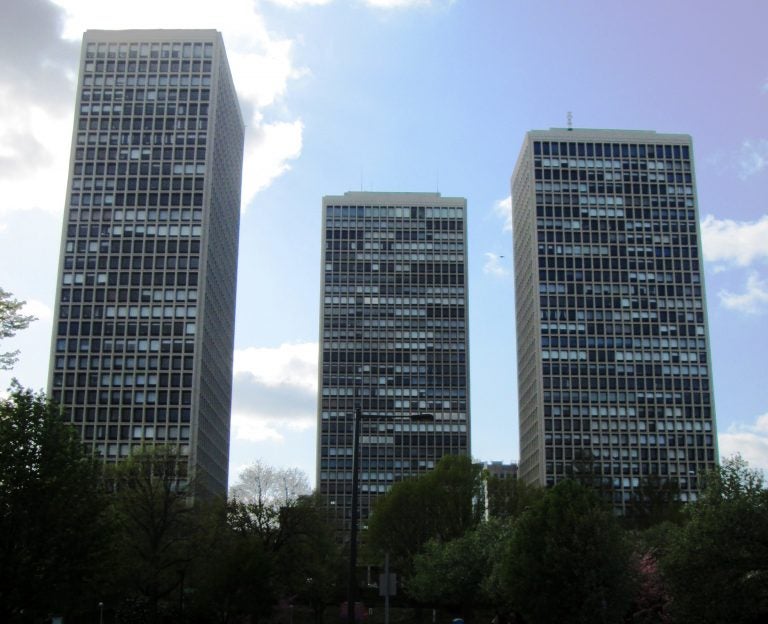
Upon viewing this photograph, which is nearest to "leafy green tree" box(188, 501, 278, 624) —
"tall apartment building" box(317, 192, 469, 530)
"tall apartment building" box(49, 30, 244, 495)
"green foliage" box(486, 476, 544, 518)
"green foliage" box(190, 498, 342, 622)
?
"green foliage" box(190, 498, 342, 622)

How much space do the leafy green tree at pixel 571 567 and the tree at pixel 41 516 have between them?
2532 cm

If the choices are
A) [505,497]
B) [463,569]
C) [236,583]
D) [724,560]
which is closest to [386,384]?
[505,497]

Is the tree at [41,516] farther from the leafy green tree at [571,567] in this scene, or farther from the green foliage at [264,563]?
the leafy green tree at [571,567]

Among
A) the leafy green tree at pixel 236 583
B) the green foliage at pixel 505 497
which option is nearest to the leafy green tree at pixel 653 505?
the green foliage at pixel 505 497

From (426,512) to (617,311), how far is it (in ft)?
260

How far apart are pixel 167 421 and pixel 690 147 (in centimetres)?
11517

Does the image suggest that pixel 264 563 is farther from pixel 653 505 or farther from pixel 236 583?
pixel 653 505

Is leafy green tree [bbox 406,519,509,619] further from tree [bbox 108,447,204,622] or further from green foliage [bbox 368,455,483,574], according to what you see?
tree [bbox 108,447,204,622]

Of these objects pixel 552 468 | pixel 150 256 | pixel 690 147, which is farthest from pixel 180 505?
pixel 690 147

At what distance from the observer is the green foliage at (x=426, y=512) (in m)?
110

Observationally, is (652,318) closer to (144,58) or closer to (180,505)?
(144,58)

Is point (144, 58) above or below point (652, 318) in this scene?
above

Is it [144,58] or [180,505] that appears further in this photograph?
[144,58]

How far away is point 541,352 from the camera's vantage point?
175 meters
